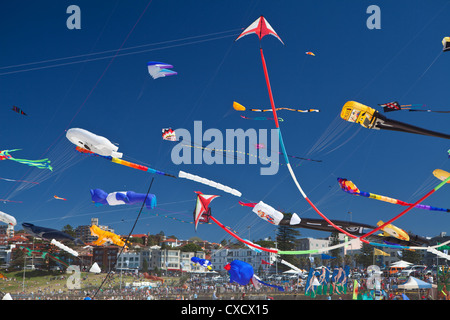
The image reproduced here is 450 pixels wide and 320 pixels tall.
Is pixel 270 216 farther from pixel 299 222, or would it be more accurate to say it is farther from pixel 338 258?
pixel 338 258

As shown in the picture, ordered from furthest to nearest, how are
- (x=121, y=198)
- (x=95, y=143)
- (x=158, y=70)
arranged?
1. (x=121, y=198)
2. (x=158, y=70)
3. (x=95, y=143)

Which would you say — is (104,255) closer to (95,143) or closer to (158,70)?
(158,70)

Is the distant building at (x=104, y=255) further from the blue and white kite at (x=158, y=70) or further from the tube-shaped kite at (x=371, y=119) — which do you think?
the tube-shaped kite at (x=371, y=119)

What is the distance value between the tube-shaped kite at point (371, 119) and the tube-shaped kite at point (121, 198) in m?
6.89

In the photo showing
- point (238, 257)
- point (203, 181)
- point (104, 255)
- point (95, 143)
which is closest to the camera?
point (95, 143)

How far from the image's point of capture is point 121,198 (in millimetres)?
16078

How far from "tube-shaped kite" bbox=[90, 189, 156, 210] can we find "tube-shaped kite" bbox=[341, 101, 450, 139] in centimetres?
689

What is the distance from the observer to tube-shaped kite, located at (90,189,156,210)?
581 inches

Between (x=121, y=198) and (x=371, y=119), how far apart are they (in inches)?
362

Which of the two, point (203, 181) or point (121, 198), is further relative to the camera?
point (121, 198)

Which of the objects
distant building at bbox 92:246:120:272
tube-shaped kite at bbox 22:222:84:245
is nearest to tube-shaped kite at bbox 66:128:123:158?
tube-shaped kite at bbox 22:222:84:245

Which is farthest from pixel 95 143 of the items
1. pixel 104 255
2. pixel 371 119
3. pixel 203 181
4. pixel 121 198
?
pixel 104 255

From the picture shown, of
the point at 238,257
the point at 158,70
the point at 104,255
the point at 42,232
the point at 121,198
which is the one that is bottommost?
the point at 238,257
